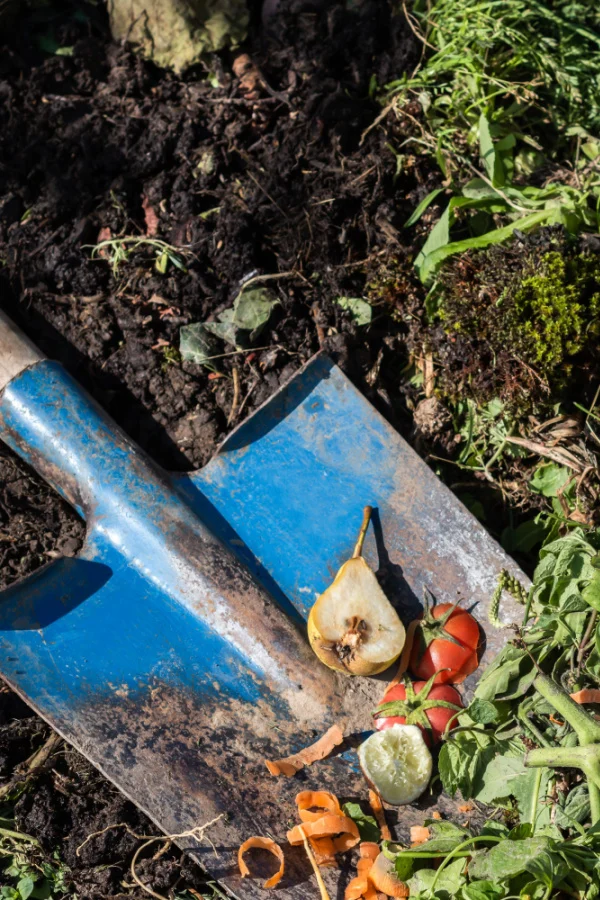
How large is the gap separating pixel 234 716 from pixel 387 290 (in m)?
1.47

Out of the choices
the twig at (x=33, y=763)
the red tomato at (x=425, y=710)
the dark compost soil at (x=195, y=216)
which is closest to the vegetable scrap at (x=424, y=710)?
the red tomato at (x=425, y=710)

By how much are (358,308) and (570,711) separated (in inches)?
57.7

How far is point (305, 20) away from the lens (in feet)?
10.3

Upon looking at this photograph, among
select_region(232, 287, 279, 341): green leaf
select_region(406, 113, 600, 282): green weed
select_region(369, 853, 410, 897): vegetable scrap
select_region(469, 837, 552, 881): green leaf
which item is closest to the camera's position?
select_region(469, 837, 552, 881): green leaf

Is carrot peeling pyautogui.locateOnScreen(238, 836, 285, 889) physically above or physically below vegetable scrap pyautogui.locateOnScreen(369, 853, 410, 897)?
above

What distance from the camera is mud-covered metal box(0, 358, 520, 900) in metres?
2.34

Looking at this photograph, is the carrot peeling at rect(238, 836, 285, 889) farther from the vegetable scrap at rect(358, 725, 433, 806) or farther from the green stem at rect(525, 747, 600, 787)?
the green stem at rect(525, 747, 600, 787)

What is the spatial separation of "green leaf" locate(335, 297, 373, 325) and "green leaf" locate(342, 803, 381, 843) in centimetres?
153

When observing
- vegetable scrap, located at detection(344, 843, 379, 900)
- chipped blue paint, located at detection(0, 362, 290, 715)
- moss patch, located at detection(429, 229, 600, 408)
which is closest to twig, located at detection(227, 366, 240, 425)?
chipped blue paint, located at detection(0, 362, 290, 715)

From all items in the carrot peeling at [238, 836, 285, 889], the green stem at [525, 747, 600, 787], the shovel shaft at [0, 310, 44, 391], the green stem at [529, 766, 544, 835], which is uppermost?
the shovel shaft at [0, 310, 44, 391]

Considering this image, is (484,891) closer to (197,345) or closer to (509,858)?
(509,858)

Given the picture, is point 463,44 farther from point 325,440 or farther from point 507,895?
point 507,895

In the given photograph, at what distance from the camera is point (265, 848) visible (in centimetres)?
228

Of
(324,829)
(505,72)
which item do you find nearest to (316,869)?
(324,829)
